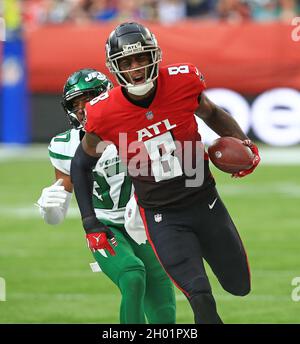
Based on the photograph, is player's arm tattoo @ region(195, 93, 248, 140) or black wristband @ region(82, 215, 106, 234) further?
player's arm tattoo @ region(195, 93, 248, 140)

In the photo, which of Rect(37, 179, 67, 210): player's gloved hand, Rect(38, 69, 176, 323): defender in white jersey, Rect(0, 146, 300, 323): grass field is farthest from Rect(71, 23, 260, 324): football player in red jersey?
Rect(0, 146, 300, 323): grass field

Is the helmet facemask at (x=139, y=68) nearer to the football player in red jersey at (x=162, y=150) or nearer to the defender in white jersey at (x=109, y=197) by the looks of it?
the football player in red jersey at (x=162, y=150)

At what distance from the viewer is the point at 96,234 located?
5.65 meters

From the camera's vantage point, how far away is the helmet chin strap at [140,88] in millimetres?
5496

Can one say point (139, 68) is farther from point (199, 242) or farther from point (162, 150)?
point (199, 242)

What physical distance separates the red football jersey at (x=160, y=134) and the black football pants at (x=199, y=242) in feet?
0.25

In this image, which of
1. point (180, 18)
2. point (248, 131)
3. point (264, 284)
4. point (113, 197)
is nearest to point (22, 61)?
point (180, 18)

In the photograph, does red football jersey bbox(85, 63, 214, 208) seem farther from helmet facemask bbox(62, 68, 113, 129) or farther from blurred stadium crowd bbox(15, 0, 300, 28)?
blurred stadium crowd bbox(15, 0, 300, 28)

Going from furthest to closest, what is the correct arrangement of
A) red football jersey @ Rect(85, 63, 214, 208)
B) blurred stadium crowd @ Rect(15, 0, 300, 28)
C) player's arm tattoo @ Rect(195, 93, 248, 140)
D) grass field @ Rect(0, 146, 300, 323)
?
1. blurred stadium crowd @ Rect(15, 0, 300, 28)
2. grass field @ Rect(0, 146, 300, 323)
3. player's arm tattoo @ Rect(195, 93, 248, 140)
4. red football jersey @ Rect(85, 63, 214, 208)

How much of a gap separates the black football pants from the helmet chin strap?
64cm

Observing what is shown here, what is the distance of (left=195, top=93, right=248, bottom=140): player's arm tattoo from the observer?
18.9ft

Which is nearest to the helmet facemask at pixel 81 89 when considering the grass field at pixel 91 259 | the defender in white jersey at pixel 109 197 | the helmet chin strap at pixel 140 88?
the defender in white jersey at pixel 109 197

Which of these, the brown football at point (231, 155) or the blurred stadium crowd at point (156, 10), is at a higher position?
the brown football at point (231, 155)

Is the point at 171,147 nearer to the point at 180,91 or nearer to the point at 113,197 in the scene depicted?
the point at 180,91
